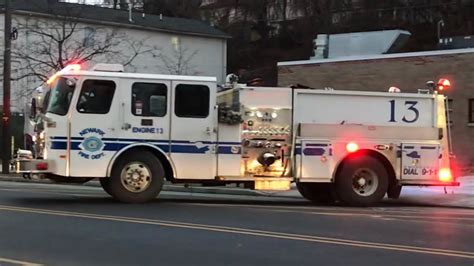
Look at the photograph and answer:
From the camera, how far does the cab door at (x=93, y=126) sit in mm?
13961

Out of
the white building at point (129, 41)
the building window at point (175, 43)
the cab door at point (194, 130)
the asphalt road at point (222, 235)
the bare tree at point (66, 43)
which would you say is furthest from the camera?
the building window at point (175, 43)

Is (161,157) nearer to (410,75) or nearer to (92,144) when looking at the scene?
(92,144)

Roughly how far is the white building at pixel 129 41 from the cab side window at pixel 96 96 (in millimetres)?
26833

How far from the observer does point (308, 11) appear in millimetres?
63281

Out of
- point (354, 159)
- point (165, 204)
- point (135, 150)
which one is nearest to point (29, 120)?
point (135, 150)

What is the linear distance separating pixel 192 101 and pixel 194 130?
0.61 meters

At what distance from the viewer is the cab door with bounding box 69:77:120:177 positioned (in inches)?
550

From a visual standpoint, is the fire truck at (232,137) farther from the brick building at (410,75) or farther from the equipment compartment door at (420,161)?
the brick building at (410,75)

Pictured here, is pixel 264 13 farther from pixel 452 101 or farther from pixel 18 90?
pixel 452 101

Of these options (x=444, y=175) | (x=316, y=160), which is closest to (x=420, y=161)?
(x=444, y=175)

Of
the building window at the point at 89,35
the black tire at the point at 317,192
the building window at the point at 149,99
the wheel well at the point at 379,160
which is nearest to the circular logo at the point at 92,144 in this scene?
the building window at the point at 149,99

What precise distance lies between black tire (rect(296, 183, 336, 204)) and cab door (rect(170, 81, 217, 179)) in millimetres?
2912

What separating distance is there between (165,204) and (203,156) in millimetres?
1287

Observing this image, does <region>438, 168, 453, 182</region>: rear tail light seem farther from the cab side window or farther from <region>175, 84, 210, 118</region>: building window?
the cab side window
